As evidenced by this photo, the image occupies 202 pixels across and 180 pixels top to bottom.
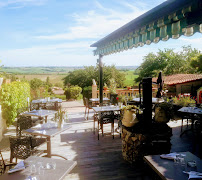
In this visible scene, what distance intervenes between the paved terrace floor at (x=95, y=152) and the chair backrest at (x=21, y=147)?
0.83 metres

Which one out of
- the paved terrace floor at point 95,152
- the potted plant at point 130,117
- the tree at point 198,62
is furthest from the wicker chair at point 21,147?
the tree at point 198,62

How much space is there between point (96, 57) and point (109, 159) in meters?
5.10

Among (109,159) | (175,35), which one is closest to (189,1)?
(175,35)

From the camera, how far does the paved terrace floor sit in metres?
3.29

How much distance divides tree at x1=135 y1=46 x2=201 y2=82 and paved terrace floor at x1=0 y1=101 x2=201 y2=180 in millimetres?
25151

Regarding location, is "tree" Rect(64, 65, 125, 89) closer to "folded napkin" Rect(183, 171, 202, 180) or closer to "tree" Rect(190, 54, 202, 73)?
"tree" Rect(190, 54, 202, 73)

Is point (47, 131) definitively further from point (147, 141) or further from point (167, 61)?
point (167, 61)

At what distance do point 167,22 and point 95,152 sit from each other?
10.00 ft

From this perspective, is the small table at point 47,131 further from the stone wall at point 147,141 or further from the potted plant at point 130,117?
the stone wall at point 147,141

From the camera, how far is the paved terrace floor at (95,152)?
130 inches

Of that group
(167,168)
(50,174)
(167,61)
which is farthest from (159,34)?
(167,61)

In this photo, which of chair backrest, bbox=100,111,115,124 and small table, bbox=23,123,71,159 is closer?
small table, bbox=23,123,71,159

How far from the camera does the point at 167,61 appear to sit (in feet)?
103

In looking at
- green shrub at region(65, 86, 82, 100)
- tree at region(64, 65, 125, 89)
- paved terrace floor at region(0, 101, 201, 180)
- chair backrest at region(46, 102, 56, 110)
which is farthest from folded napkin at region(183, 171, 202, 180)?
tree at region(64, 65, 125, 89)
